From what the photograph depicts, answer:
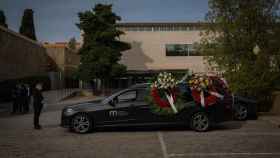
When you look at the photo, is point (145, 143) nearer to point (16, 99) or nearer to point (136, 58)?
point (16, 99)

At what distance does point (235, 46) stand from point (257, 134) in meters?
7.51

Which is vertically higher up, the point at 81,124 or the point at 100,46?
the point at 100,46

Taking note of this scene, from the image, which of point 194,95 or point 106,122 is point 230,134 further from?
point 106,122

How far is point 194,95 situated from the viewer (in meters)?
12.1

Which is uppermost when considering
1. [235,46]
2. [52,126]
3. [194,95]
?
[235,46]

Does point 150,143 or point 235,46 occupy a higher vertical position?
point 235,46

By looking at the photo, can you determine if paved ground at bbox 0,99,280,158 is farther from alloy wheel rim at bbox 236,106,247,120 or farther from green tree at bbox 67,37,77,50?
green tree at bbox 67,37,77,50

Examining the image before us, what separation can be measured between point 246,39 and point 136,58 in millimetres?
31821

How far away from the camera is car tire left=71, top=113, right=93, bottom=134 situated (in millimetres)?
11578

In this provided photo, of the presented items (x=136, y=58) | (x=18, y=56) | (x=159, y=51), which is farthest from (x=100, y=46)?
(x=159, y=51)

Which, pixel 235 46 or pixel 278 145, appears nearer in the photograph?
pixel 278 145

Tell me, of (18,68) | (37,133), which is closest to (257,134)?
(37,133)

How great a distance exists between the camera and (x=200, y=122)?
11.8 m

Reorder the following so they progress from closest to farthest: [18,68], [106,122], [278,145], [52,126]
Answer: [278,145] < [106,122] < [52,126] < [18,68]
